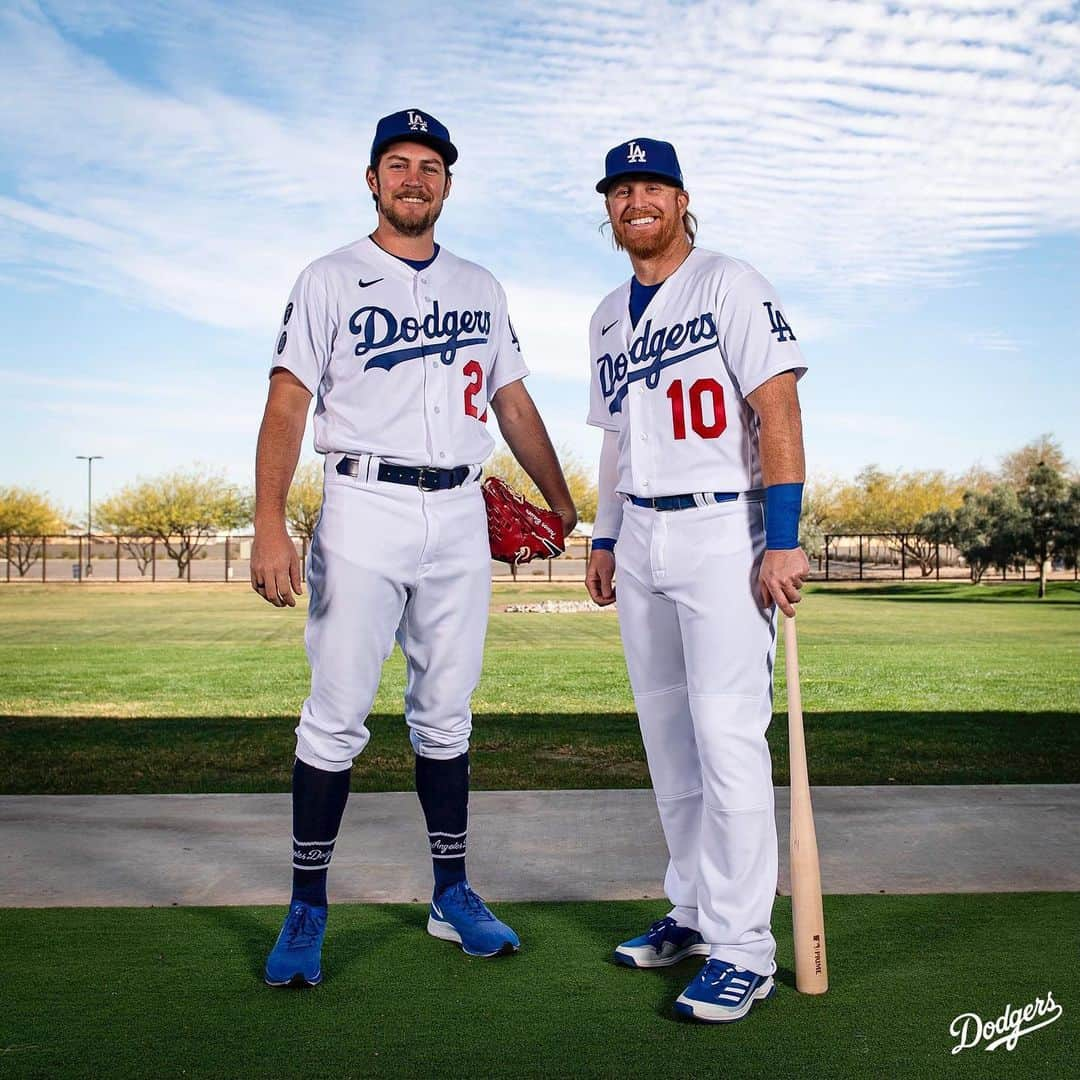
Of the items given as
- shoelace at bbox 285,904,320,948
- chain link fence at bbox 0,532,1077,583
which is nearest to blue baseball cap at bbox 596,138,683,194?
shoelace at bbox 285,904,320,948

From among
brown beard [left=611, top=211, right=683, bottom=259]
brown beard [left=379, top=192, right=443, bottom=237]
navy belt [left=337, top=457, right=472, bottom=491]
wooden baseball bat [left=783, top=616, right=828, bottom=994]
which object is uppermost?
brown beard [left=379, top=192, right=443, bottom=237]

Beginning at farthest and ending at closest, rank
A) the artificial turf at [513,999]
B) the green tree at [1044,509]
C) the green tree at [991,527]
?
the green tree at [991,527], the green tree at [1044,509], the artificial turf at [513,999]

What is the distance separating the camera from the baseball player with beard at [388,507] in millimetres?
3469

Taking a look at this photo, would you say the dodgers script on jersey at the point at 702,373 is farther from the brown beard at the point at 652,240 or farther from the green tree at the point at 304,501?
the green tree at the point at 304,501

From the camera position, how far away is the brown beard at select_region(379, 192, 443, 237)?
3662 millimetres

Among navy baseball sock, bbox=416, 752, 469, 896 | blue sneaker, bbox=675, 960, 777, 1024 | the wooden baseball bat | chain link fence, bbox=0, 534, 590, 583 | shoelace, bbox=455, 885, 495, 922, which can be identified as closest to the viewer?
Result: blue sneaker, bbox=675, 960, 777, 1024

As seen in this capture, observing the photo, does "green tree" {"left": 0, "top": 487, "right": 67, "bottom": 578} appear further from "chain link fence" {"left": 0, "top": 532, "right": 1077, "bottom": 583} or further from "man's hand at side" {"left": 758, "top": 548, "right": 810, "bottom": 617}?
"man's hand at side" {"left": 758, "top": 548, "right": 810, "bottom": 617}

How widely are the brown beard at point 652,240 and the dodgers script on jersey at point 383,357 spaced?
1.92ft

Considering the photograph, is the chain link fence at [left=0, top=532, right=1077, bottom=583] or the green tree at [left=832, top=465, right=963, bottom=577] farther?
the green tree at [left=832, top=465, right=963, bottom=577]

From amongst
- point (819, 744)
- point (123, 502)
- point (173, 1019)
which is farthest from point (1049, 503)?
point (123, 502)

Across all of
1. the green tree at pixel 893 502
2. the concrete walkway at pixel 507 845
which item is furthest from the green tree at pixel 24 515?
the concrete walkway at pixel 507 845

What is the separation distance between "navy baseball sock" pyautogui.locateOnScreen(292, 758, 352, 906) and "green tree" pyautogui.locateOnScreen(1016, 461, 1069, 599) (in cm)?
3799

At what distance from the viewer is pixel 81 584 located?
46219 mm

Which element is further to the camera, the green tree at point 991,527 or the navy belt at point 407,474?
the green tree at point 991,527
